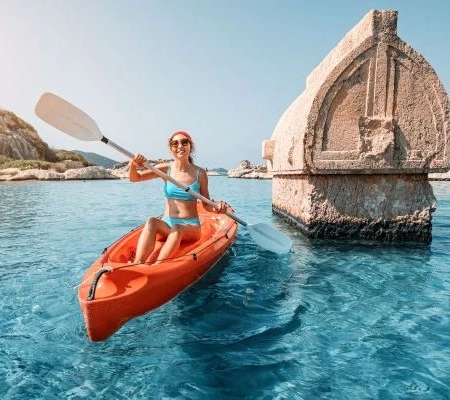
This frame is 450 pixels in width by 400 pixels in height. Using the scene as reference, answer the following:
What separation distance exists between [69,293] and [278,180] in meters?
6.79

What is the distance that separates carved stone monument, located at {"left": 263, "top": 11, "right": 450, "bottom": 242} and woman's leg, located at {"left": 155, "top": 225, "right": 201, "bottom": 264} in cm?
270

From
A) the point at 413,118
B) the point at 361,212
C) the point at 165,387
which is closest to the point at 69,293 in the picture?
the point at 165,387

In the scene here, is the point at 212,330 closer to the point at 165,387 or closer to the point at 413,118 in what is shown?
the point at 165,387

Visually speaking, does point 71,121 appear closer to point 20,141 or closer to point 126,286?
point 126,286

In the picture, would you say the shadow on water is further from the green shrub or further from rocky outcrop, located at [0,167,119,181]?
the green shrub

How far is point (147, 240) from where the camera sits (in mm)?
3826

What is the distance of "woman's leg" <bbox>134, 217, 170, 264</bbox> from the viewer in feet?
12.3

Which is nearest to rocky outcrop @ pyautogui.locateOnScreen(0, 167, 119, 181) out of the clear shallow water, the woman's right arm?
the clear shallow water

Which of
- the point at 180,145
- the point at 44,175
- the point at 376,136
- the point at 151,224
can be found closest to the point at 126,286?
the point at 151,224

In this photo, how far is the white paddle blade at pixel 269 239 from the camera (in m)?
5.30

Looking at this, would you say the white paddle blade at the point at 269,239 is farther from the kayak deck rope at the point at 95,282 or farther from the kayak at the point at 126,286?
the kayak deck rope at the point at 95,282

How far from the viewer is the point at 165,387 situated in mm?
2441

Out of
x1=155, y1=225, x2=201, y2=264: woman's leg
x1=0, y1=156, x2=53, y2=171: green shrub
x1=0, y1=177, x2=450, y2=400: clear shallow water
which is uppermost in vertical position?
x1=0, y1=156, x2=53, y2=171: green shrub

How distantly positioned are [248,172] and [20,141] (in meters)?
36.3
